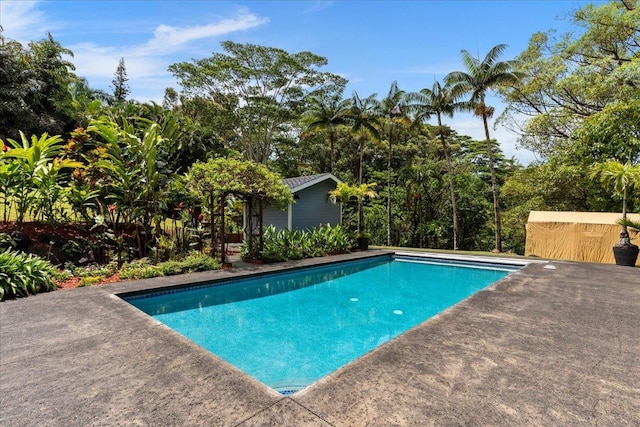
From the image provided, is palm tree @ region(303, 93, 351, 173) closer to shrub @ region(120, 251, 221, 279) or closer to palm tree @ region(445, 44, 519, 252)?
palm tree @ region(445, 44, 519, 252)

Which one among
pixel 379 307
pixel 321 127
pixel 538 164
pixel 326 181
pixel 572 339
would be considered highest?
pixel 321 127

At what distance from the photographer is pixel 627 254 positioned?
9.52 metres

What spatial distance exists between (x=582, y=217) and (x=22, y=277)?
15751mm

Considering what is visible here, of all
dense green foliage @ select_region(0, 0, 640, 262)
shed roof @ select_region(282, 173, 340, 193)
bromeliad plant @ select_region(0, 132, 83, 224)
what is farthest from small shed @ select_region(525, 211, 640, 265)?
bromeliad plant @ select_region(0, 132, 83, 224)

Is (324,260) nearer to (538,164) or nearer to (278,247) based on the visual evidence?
(278,247)

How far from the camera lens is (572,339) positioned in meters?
3.78

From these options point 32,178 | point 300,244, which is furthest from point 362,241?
point 32,178

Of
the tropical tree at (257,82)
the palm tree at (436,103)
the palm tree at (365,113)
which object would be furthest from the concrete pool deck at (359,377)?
the tropical tree at (257,82)

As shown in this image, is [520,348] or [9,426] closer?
[9,426]

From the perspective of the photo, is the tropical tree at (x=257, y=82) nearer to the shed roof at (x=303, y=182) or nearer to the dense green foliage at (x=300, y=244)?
the shed roof at (x=303, y=182)

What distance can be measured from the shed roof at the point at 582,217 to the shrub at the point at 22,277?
14.7 m

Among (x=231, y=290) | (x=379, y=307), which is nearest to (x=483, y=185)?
(x=379, y=307)

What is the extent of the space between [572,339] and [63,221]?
10.9 m

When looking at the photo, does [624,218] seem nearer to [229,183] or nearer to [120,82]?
[229,183]
